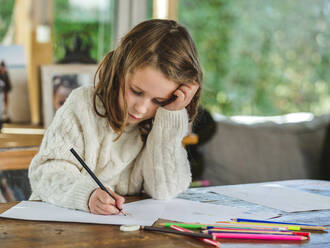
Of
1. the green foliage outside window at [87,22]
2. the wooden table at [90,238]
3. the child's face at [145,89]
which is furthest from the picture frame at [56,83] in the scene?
the wooden table at [90,238]

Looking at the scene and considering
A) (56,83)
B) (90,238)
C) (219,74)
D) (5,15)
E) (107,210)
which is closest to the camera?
(90,238)

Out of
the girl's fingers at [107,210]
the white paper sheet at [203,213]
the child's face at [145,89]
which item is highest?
the child's face at [145,89]

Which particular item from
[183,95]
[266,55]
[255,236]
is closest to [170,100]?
[183,95]

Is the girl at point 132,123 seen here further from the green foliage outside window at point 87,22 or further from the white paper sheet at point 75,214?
the green foliage outside window at point 87,22

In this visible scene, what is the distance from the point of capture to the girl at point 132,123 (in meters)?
1.29

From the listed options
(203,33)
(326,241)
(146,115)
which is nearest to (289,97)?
(203,33)

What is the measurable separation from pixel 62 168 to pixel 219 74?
281 cm

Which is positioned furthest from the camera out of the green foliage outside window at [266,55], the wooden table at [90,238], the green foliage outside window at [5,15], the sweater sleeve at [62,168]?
the green foliage outside window at [266,55]

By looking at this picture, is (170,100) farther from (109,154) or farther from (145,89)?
(109,154)

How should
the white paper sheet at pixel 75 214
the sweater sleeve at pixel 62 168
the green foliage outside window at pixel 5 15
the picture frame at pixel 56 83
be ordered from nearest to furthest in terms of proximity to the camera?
the white paper sheet at pixel 75 214 → the sweater sleeve at pixel 62 168 → the picture frame at pixel 56 83 → the green foliage outside window at pixel 5 15

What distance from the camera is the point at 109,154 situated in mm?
1476

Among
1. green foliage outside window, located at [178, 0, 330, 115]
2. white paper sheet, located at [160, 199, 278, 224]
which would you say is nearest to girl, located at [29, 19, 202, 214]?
white paper sheet, located at [160, 199, 278, 224]

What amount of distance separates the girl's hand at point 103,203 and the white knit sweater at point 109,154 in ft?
0.35

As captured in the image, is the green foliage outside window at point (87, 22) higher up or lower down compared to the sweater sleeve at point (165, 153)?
higher up
